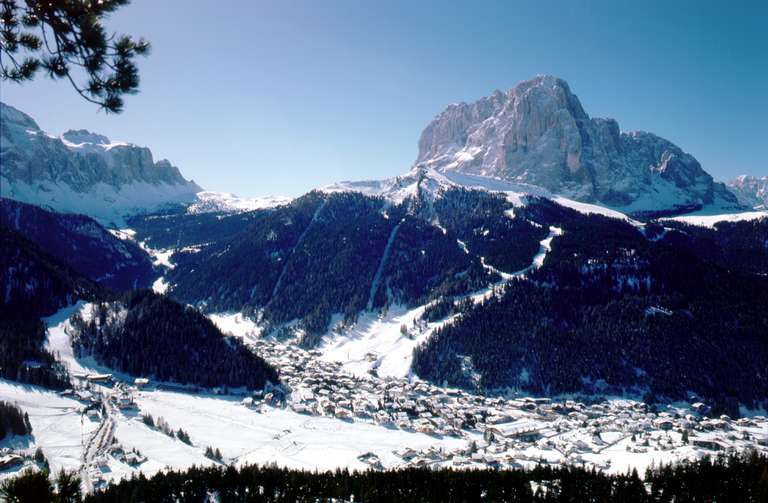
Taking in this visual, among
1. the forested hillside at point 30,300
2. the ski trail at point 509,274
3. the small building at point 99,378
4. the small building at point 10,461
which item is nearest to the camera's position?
the small building at point 10,461

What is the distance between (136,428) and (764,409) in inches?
4964

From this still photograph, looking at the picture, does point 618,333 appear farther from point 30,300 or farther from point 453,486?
point 30,300

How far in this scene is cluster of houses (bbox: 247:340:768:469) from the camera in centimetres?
7656

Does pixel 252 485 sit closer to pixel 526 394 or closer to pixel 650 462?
pixel 650 462

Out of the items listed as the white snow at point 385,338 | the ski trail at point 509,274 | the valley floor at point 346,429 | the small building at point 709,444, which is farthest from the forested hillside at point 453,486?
the ski trail at point 509,274

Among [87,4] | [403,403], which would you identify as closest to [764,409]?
[403,403]

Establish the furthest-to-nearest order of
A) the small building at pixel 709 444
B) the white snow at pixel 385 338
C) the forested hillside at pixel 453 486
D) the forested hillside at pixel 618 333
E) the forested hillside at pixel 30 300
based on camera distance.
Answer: the white snow at pixel 385 338 < the forested hillside at pixel 618 333 < the forested hillside at pixel 30 300 < the small building at pixel 709 444 < the forested hillside at pixel 453 486

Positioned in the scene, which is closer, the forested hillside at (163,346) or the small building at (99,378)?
the small building at (99,378)

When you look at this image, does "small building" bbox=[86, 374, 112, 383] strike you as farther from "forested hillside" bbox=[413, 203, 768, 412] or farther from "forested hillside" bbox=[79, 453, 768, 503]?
"forested hillside" bbox=[413, 203, 768, 412]

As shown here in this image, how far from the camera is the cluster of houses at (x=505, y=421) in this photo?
76.6 meters

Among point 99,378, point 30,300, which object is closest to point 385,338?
point 99,378

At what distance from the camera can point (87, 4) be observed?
1042 centimetres

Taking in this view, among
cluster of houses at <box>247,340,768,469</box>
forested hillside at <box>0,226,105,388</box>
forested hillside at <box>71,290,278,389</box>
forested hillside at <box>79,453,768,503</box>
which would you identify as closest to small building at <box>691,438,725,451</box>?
cluster of houses at <box>247,340,768,469</box>

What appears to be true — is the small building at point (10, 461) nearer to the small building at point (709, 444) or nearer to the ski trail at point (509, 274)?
the small building at point (709, 444)
